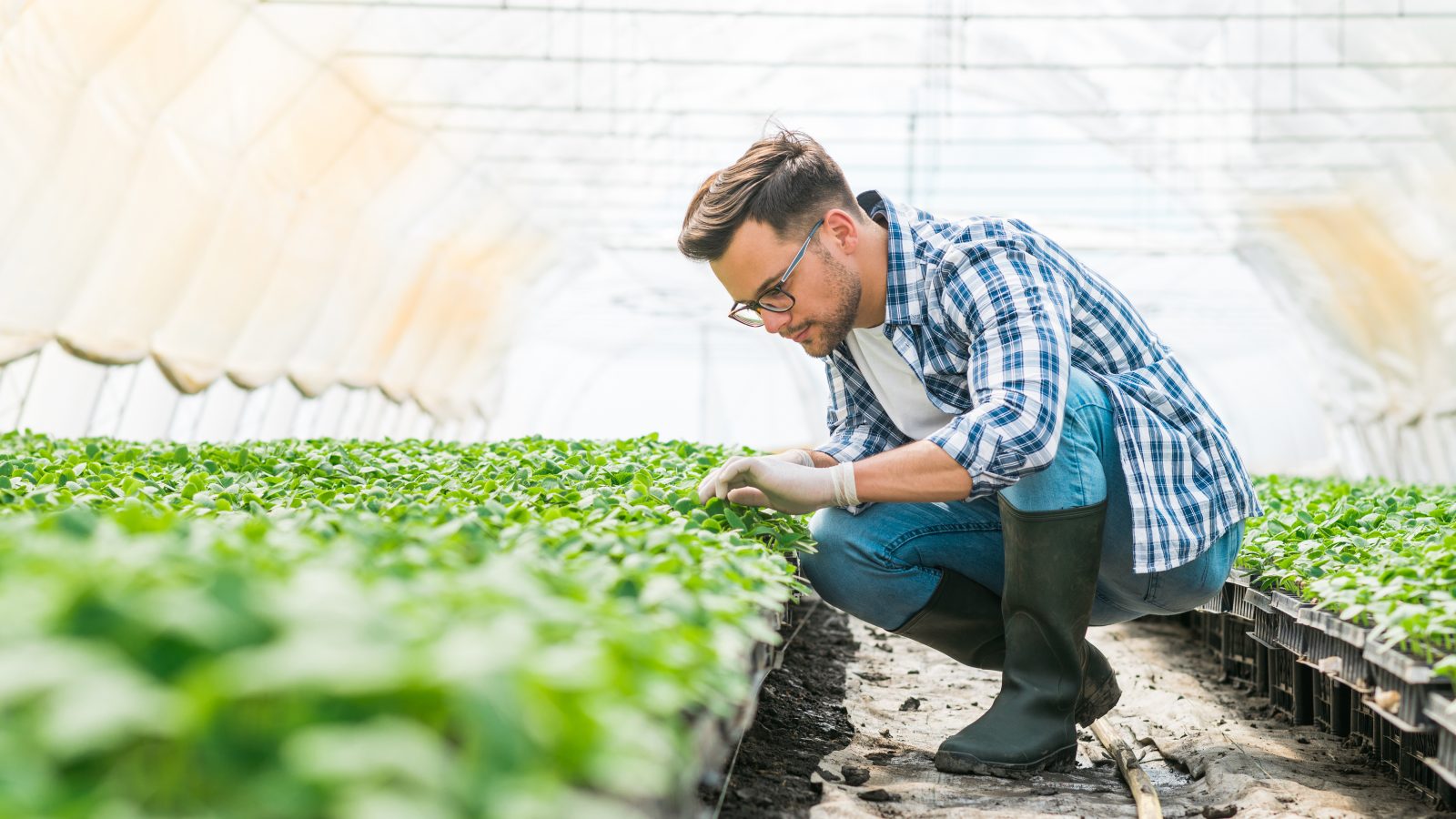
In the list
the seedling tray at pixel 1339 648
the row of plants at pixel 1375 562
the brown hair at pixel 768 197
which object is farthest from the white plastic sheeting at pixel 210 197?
the seedling tray at pixel 1339 648

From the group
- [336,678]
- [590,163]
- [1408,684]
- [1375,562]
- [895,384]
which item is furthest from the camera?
[590,163]

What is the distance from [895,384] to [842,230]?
55 centimetres

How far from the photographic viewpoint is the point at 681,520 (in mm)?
3043

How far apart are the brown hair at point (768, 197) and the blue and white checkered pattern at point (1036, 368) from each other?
23 centimetres

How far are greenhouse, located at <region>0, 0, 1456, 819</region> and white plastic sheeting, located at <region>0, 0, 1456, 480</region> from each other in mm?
71

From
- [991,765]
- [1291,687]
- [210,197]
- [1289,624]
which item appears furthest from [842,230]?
[210,197]

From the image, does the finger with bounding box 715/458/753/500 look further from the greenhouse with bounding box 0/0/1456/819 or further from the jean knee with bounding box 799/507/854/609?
the jean knee with bounding box 799/507/854/609

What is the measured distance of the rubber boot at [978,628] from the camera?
3691mm

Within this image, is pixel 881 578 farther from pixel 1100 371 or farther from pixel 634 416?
pixel 634 416

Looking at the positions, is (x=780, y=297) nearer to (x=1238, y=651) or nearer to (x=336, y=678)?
(x=336, y=678)

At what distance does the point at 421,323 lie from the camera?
1919 cm

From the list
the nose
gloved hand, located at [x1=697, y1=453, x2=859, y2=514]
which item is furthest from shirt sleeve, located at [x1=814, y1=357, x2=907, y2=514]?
gloved hand, located at [x1=697, y1=453, x2=859, y2=514]

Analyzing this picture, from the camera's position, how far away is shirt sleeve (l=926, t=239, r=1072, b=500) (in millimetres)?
3008

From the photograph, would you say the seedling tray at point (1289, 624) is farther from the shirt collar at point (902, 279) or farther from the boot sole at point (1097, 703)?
the shirt collar at point (902, 279)
